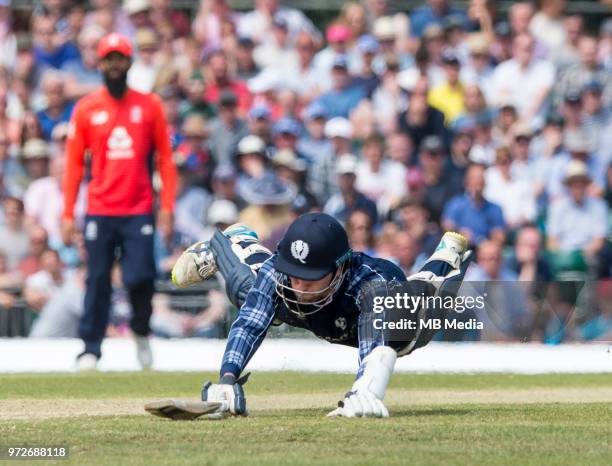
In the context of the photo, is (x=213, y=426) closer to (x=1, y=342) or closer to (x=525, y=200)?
(x=1, y=342)

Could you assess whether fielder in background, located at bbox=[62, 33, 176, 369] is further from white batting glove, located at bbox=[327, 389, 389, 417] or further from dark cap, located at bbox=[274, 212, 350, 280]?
white batting glove, located at bbox=[327, 389, 389, 417]

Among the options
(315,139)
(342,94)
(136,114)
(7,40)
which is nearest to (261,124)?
(315,139)

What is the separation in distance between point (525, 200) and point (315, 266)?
9598mm

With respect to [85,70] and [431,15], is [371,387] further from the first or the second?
[431,15]

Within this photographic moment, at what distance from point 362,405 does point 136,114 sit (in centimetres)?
599

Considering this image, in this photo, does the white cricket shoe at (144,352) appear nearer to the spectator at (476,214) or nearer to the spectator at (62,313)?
the spectator at (62,313)

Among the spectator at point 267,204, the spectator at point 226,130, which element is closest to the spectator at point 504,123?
the spectator at point 267,204

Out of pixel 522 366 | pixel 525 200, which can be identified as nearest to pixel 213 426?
pixel 522 366

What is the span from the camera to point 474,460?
6.91 meters

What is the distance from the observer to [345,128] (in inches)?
733

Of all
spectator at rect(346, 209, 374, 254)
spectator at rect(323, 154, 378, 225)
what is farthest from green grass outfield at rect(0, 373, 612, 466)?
spectator at rect(323, 154, 378, 225)

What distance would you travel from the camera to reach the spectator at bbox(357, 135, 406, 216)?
1836 cm

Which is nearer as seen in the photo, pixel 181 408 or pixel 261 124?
pixel 181 408

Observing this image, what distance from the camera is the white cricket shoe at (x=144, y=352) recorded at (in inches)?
558
